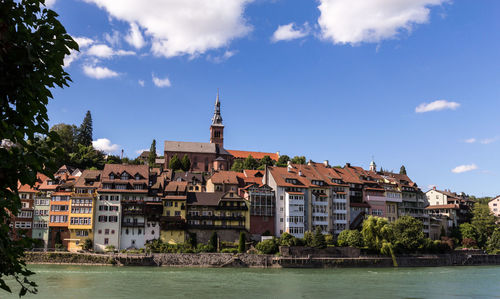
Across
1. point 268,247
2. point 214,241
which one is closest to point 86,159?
point 214,241

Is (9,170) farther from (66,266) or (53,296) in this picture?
(66,266)

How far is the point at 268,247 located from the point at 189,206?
17.3m

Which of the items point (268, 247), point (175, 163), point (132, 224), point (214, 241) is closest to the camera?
point (268, 247)

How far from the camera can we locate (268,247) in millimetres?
77375

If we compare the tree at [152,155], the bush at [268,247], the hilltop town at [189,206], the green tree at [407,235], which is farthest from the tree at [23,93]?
the tree at [152,155]

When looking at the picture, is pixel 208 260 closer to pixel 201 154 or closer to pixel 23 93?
pixel 23 93

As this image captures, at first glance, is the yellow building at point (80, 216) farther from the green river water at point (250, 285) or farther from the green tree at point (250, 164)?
the green tree at point (250, 164)

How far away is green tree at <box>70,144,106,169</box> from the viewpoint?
118250 mm

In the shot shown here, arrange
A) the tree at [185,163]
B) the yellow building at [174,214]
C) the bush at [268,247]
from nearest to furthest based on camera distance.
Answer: the bush at [268,247]
the yellow building at [174,214]
the tree at [185,163]

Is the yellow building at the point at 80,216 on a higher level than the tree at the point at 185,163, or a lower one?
lower

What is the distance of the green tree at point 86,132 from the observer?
147 metres

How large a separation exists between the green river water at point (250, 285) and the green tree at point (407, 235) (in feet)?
64.6

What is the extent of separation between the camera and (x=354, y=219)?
97.7 meters

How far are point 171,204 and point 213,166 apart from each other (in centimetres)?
6546
